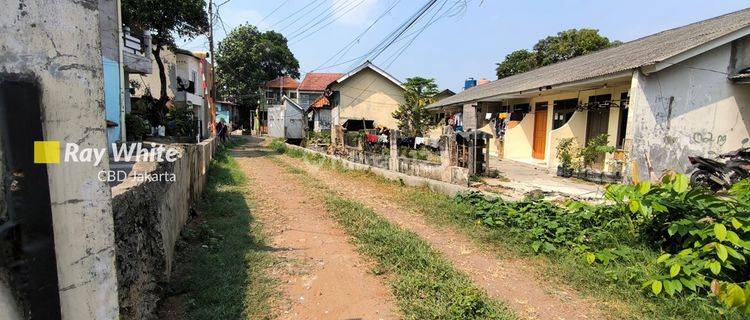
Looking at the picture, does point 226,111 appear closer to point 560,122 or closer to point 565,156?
point 560,122

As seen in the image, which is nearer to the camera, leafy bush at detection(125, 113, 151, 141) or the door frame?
leafy bush at detection(125, 113, 151, 141)

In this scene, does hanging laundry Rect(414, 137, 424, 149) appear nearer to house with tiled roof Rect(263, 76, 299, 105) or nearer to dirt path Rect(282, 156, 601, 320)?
dirt path Rect(282, 156, 601, 320)

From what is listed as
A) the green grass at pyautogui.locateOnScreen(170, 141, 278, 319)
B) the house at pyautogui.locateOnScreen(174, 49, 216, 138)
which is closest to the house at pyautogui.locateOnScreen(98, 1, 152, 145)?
the green grass at pyautogui.locateOnScreen(170, 141, 278, 319)

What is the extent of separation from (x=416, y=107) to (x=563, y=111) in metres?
6.49

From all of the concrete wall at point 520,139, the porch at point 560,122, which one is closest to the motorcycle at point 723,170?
the porch at point 560,122

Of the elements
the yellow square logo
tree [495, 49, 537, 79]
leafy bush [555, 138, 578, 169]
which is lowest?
leafy bush [555, 138, 578, 169]

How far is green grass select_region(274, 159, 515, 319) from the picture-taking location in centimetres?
349

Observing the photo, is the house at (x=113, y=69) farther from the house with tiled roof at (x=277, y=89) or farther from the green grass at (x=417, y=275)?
Answer: the house with tiled roof at (x=277, y=89)

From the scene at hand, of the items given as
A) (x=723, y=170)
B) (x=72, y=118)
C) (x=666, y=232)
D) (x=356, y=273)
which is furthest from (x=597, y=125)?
(x=72, y=118)

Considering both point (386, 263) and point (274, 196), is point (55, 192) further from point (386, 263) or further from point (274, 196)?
point (274, 196)

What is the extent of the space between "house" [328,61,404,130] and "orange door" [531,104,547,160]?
9757 millimetres

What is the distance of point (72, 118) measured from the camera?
144 centimetres

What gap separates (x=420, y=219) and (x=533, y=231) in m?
1.96

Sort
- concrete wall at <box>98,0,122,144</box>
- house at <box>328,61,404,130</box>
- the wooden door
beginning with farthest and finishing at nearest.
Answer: house at <box>328,61,404,130</box>, concrete wall at <box>98,0,122,144</box>, the wooden door
